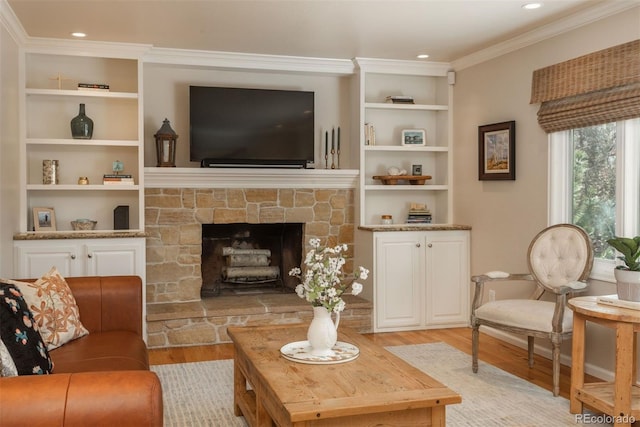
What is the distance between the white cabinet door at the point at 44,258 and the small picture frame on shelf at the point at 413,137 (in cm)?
310

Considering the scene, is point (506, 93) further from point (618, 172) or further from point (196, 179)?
point (196, 179)

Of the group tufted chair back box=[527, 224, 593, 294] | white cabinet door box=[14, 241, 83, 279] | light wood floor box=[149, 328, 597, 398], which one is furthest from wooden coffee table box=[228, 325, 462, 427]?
white cabinet door box=[14, 241, 83, 279]

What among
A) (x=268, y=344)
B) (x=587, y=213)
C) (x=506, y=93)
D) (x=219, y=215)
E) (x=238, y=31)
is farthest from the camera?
(x=219, y=215)

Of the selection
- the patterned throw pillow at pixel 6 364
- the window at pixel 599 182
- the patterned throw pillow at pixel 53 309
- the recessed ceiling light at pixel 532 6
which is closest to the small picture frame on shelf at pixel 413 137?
the window at pixel 599 182

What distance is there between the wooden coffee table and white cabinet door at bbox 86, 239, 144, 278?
2113 millimetres

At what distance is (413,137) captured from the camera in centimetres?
582

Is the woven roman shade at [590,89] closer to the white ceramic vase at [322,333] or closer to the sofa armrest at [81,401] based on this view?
the white ceramic vase at [322,333]

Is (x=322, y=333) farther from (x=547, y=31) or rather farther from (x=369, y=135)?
(x=369, y=135)

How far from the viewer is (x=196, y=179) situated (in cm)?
529

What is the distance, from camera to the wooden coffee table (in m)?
2.21

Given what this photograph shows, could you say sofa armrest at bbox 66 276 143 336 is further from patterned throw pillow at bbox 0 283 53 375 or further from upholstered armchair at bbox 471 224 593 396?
upholstered armchair at bbox 471 224 593 396

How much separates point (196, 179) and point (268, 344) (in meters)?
2.58

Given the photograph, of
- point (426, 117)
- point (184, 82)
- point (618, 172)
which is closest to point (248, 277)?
point (184, 82)

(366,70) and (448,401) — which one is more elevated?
(366,70)
